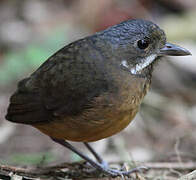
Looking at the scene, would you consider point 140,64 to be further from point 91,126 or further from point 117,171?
point 117,171

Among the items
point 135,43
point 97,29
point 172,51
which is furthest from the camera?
point 97,29

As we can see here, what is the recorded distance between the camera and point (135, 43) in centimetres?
480

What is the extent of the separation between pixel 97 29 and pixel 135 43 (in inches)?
178

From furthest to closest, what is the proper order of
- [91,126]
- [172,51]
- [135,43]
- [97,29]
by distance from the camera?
[97,29] → [172,51] → [135,43] → [91,126]

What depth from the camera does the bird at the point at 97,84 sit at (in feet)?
15.1

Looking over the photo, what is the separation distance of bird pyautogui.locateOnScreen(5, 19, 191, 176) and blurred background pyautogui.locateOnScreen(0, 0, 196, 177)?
0.55 m

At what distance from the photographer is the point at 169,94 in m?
8.02

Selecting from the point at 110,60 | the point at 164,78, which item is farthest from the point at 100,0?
the point at 110,60

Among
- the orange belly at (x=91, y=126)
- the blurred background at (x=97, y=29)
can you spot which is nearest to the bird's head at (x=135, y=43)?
the orange belly at (x=91, y=126)

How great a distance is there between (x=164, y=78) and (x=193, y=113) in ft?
3.48

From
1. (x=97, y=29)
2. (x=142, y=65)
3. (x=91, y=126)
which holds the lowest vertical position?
(x=91, y=126)

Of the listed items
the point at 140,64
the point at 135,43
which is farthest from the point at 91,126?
the point at 135,43

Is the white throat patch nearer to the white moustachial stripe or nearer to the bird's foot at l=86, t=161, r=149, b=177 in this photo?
the white moustachial stripe

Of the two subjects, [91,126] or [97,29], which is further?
[97,29]
